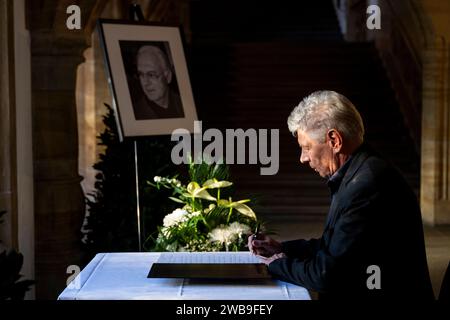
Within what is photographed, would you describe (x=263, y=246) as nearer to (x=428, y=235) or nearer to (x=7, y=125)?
(x=7, y=125)

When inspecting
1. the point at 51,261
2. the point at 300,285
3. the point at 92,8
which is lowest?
the point at 51,261

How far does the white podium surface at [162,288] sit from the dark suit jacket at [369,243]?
7cm

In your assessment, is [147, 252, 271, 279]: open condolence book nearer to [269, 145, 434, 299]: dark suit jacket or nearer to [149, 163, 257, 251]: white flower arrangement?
[269, 145, 434, 299]: dark suit jacket

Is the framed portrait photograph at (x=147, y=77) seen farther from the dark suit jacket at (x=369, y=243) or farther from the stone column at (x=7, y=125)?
the dark suit jacket at (x=369, y=243)

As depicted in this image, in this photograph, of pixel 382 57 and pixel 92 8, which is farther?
pixel 382 57

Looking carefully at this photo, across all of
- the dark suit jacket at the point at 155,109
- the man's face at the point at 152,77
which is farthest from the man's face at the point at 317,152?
the man's face at the point at 152,77

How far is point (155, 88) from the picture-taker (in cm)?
546

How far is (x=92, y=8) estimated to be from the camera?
6723 mm

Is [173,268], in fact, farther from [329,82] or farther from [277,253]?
[329,82]

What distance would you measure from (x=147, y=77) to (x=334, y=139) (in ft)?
9.71

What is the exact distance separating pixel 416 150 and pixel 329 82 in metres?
2.06

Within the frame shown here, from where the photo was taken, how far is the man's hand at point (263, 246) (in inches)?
114

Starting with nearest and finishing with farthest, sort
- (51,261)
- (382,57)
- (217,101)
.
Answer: (51,261) < (217,101) < (382,57)

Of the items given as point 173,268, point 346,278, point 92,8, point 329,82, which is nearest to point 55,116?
point 92,8
